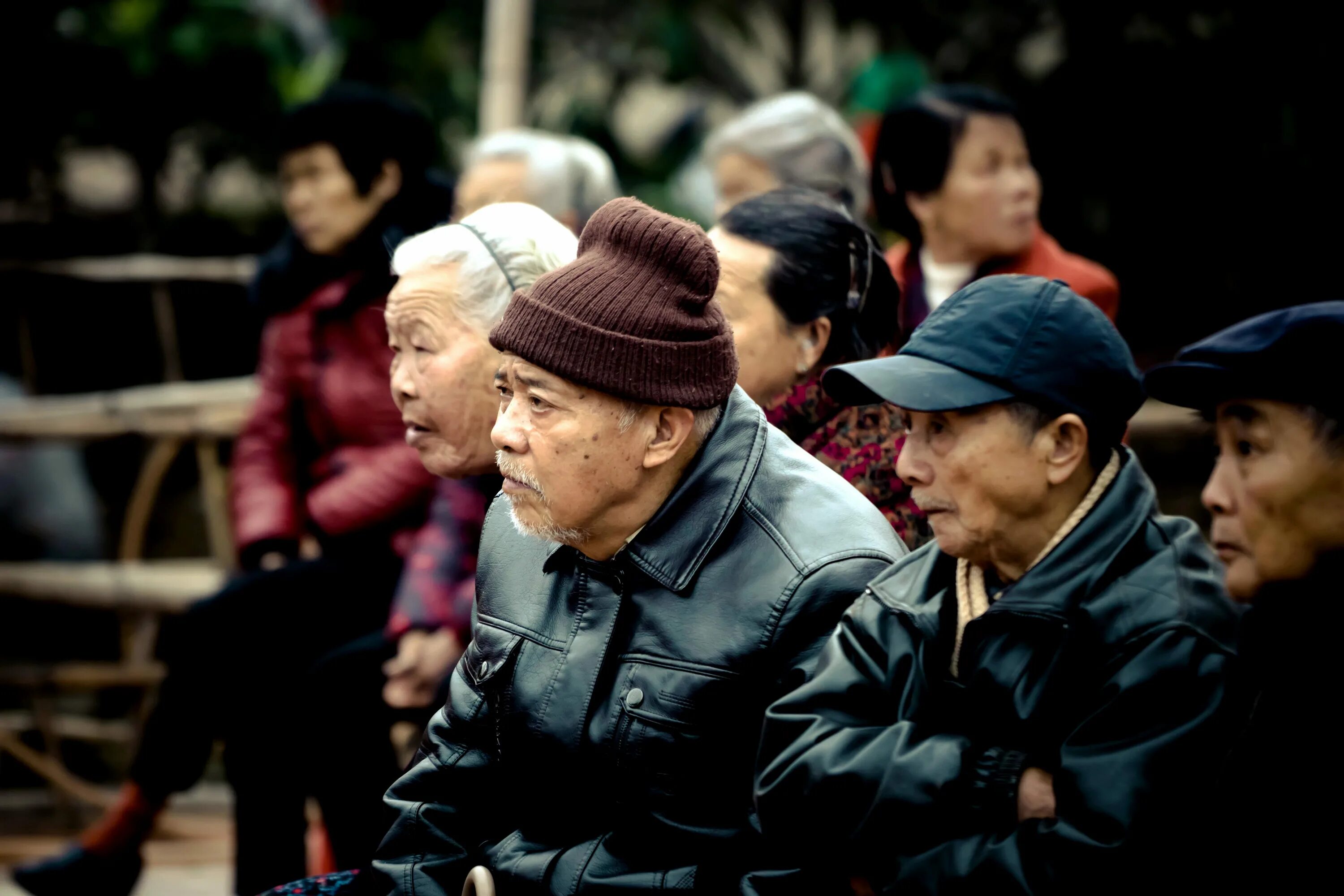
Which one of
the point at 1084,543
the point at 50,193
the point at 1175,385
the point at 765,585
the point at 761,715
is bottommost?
the point at 50,193

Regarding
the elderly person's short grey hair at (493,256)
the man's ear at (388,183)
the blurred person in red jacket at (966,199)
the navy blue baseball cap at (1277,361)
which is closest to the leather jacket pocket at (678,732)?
the navy blue baseball cap at (1277,361)

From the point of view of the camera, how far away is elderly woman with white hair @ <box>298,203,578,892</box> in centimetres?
317

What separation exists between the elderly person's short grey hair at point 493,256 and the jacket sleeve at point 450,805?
0.86 m

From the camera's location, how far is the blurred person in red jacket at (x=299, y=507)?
13.1ft

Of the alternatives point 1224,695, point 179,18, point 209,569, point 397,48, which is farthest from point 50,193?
point 1224,695

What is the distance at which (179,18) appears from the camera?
8.55 meters

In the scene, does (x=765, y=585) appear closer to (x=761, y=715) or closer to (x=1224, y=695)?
(x=761, y=715)

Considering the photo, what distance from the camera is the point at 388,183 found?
4656 millimetres

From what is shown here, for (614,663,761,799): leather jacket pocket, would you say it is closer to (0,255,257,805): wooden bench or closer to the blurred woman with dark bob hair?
the blurred woman with dark bob hair

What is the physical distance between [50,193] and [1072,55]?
20.0 feet

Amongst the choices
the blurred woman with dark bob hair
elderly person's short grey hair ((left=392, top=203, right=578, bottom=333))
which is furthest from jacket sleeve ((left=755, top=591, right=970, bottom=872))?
elderly person's short grey hair ((left=392, top=203, right=578, bottom=333))

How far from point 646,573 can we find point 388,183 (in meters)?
2.66

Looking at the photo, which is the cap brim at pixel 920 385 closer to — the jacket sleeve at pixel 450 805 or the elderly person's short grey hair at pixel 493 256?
the jacket sleeve at pixel 450 805

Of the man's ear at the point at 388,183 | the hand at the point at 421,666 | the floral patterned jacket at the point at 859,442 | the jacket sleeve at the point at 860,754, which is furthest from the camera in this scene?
the man's ear at the point at 388,183
